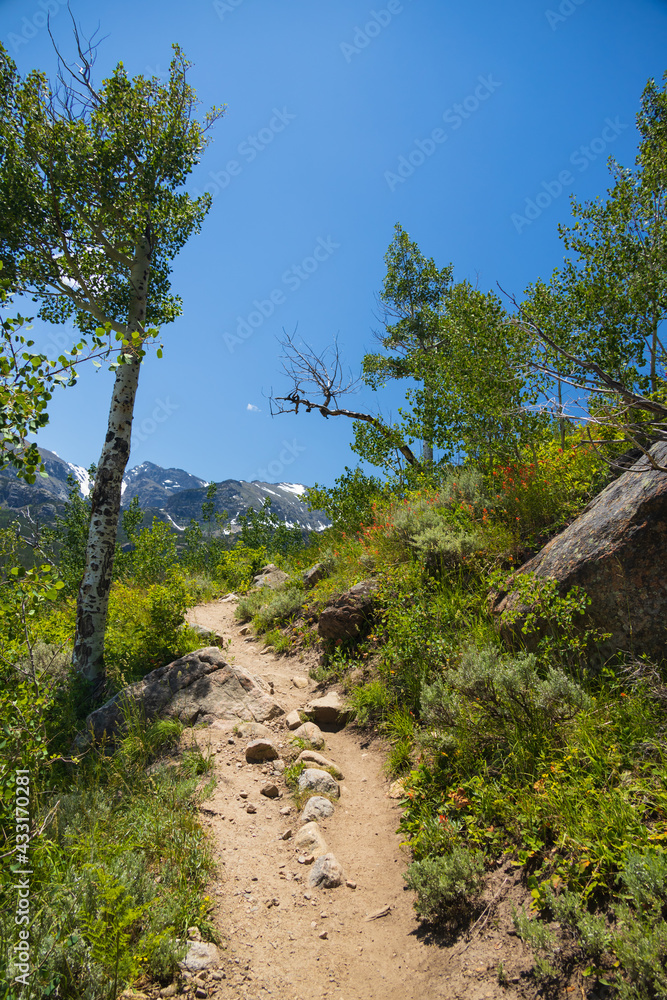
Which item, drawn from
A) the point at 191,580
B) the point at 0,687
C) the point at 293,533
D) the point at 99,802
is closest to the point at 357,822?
the point at 99,802

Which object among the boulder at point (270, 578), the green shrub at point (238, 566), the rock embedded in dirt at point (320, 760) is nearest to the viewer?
the rock embedded in dirt at point (320, 760)

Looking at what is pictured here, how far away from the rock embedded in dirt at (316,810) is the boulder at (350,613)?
3079 mm

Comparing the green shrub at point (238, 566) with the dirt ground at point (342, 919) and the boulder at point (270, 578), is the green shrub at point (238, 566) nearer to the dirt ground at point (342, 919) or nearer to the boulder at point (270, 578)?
the boulder at point (270, 578)

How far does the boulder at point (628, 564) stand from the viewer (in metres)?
4.20

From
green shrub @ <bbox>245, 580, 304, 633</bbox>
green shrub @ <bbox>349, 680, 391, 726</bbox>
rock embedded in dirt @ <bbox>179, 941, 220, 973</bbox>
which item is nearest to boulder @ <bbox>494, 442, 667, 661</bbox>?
green shrub @ <bbox>349, 680, 391, 726</bbox>

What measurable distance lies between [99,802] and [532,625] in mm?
4824

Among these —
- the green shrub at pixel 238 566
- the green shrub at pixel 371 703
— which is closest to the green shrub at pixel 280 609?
the green shrub at pixel 238 566

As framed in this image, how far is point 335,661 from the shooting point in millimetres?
7633

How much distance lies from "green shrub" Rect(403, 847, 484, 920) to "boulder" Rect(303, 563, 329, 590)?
735cm

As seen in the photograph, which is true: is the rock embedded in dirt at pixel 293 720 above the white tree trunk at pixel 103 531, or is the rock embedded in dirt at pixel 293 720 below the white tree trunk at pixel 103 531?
below

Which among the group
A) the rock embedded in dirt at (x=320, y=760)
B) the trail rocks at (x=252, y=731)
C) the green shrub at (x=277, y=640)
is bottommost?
the rock embedded in dirt at (x=320, y=760)

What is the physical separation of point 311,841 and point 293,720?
2017 millimetres

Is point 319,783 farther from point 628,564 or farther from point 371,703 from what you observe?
point 628,564

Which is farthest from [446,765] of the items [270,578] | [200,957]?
[270,578]
